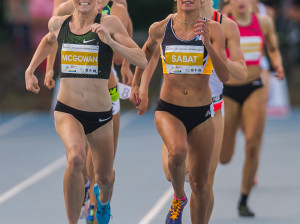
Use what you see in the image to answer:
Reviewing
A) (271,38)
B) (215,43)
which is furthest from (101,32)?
(271,38)

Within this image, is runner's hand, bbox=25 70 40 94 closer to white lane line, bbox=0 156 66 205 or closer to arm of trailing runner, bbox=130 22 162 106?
arm of trailing runner, bbox=130 22 162 106

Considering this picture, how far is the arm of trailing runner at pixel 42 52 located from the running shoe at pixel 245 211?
3.06m

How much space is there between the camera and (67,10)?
30.7 feet

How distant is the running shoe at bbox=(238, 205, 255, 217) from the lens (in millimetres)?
10773

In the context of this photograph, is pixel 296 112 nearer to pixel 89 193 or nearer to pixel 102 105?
pixel 89 193

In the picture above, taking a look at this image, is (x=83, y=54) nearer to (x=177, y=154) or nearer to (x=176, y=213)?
(x=177, y=154)

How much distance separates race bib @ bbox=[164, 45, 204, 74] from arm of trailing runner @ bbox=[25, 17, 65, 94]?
98 centimetres

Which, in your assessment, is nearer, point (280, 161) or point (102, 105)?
point (102, 105)

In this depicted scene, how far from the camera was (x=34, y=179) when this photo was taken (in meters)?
13.4

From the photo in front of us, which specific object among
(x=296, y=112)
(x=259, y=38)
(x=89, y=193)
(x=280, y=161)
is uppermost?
(x=259, y=38)

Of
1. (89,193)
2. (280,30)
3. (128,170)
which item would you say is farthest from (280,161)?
(280,30)

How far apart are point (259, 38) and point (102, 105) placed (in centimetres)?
313

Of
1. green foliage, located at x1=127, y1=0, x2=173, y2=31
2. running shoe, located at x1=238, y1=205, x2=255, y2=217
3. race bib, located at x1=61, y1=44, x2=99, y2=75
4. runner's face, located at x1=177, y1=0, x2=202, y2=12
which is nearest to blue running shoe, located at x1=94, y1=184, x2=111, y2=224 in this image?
race bib, located at x1=61, y1=44, x2=99, y2=75

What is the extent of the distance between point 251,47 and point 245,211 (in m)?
1.81
